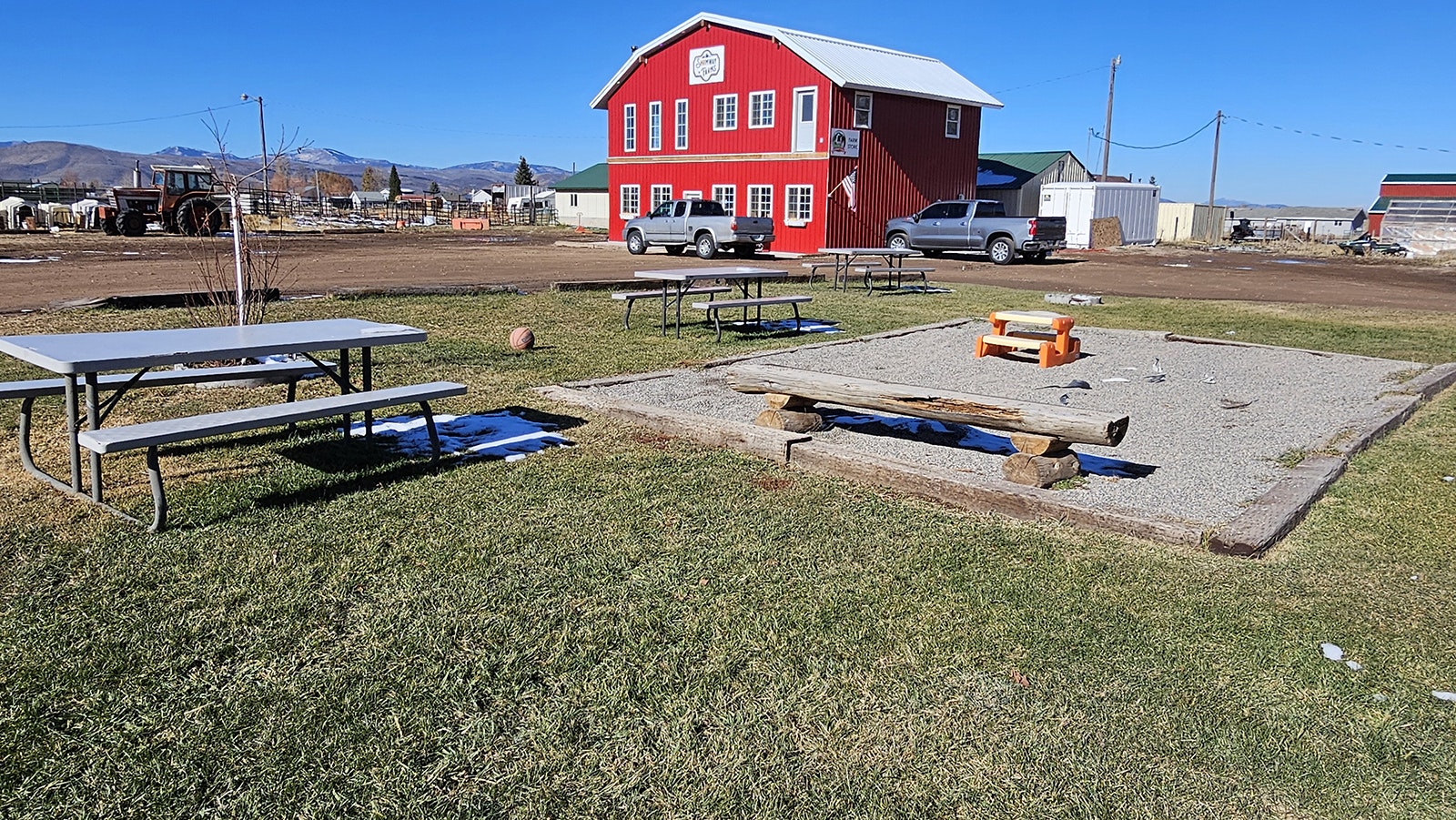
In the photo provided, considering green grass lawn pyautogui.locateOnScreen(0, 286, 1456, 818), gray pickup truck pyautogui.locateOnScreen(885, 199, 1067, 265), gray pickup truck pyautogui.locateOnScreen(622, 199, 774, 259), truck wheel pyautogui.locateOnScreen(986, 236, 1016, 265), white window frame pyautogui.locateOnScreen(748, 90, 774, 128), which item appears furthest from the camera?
white window frame pyautogui.locateOnScreen(748, 90, 774, 128)

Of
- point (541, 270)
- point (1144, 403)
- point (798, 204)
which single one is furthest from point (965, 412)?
point (798, 204)

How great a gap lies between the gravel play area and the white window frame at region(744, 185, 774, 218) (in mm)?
20988

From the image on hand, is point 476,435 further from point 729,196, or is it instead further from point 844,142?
point 729,196

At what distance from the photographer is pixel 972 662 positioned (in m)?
3.50

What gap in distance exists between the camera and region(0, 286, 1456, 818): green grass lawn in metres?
2.79

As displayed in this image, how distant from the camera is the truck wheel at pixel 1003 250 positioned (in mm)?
27469

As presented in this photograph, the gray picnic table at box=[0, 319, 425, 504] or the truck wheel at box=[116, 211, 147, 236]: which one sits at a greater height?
the truck wheel at box=[116, 211, 147, 236]

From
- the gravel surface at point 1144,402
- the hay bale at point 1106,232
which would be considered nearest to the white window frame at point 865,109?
the hay bale at point 1106,232

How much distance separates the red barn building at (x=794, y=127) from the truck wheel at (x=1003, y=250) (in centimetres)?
497

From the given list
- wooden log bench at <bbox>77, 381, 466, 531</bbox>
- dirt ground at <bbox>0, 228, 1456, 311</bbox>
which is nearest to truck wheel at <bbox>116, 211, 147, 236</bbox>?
dirt ground at <bbox>0, 228, 1456, 311</bbox>

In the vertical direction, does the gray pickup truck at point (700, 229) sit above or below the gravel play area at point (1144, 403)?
above

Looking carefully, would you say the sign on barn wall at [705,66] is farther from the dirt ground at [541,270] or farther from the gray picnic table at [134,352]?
the gray picnic table at [134,352]

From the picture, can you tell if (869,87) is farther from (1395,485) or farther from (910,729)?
(910,729)

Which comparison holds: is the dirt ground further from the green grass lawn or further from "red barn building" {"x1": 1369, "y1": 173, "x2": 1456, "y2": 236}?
"red barn building" {"x1": 1369, "y1": 173, "x2": 1456, "y2": 236}
